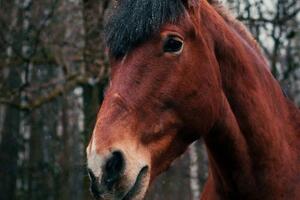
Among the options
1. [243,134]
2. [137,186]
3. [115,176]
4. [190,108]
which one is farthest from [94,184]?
[243,134]

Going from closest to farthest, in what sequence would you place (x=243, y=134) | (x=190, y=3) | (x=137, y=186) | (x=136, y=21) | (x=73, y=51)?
(x=137, y=186) → (x=136, y=21) → (x=190, y=3) → (x=243, y=134) → (x=73, y=51)

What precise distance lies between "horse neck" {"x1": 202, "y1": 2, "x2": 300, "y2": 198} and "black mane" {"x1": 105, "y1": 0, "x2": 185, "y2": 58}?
0.36 m

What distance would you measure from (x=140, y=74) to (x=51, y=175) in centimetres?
1256

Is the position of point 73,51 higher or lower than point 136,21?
lower

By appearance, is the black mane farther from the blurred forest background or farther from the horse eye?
the blurred forest background

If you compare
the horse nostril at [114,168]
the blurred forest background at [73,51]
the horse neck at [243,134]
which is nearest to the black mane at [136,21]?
the horse neck at [243,134]

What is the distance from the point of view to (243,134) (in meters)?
3.90

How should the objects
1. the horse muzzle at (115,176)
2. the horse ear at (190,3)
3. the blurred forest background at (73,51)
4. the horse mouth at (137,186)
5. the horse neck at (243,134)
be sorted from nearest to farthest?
the horse muzzle at (115,176) < the horse mouth at (137,186) < the horse ear at (190,3) < the horse neck at (243,134) < the blurred forest background at (73,51)

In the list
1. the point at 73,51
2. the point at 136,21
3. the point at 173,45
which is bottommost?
the point at 73,51

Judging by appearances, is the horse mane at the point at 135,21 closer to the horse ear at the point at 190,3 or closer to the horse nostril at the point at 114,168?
the horse ear at the point at 190,3

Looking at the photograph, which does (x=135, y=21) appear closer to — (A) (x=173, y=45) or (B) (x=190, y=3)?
(A) (x=173, y=45)

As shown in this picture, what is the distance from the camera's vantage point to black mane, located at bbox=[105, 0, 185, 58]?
3.48 metres

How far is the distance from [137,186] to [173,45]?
0.81 meters

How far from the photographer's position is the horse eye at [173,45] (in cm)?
353
